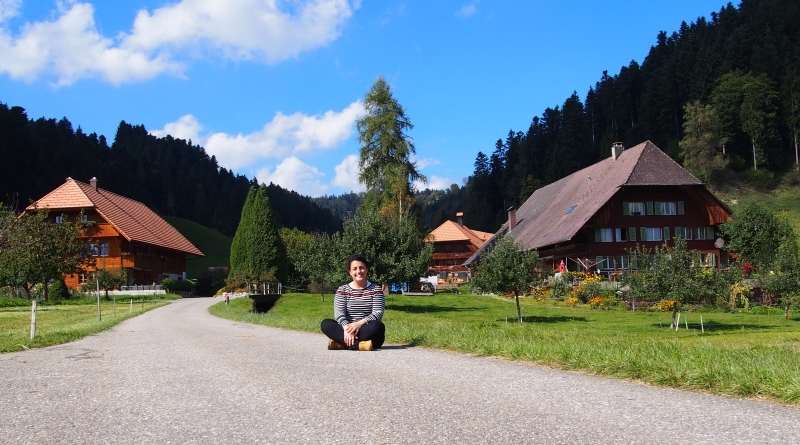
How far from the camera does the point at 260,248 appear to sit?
184 feet

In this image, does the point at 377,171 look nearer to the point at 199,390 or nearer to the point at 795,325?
the point at 795,325

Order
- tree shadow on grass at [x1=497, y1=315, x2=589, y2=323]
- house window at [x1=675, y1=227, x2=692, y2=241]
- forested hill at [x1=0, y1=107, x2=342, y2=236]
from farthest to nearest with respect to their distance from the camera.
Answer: forested hill at [x1=0, y1=107, x2=342, y2=236], house window at [x1=675, y1=227, x2=692, y2=241], tree shadow on grass at [x1=497, y1=315, x2=589, y2=323]

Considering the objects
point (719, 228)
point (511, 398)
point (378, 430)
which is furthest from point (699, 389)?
point (719, 228)

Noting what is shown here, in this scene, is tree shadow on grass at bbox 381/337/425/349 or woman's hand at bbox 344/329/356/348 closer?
woman's hand at bbox 344/329/356/348

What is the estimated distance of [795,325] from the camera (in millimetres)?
24906

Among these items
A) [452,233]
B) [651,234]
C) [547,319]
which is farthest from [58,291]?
[452,233]

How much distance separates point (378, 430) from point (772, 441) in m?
2.38

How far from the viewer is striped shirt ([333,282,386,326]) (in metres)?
9.85

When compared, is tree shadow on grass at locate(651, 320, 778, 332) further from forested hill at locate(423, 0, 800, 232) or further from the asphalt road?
forested hill at locate(423, 0, 800, 232)

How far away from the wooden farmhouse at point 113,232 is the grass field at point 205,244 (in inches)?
1391

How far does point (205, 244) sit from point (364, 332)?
402ft

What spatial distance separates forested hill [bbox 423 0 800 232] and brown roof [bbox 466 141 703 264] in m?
28.0

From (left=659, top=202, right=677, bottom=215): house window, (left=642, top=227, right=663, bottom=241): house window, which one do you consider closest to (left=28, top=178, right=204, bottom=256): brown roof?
(left=642, top=227, right=663, bottom=241): house window

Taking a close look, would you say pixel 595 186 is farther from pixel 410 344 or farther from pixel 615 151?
pixel 410 344
